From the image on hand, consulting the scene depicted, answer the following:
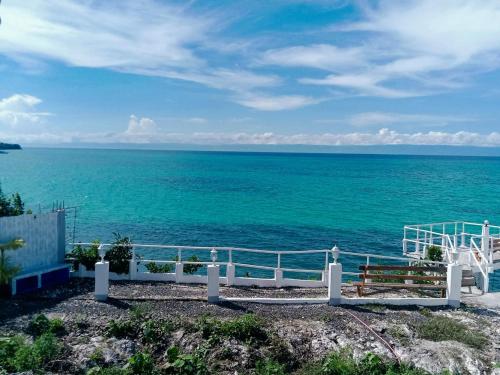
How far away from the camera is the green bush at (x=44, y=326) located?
10.2 metres

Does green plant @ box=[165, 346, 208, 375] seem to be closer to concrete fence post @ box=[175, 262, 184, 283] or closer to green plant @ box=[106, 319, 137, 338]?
green plant @ box=[106, 319, 137, 338]

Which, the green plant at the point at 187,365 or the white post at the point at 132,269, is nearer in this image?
the green plant at the point at 187,365

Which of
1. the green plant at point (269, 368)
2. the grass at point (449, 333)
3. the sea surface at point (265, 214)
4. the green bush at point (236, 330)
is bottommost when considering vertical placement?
the sea surface at point (265, 214)

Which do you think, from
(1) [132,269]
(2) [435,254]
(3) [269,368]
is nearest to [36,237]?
(1) [132,269]

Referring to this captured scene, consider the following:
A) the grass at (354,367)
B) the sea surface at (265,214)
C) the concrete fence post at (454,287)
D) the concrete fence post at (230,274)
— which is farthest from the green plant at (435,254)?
the grass at (354,367)

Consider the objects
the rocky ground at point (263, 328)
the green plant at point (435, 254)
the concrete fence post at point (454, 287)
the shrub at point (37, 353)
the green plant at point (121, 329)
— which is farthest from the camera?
the green plant at point (435, 254)

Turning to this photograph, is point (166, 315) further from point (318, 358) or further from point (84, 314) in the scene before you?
point (318, 358)

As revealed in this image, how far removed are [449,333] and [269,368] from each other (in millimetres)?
5204

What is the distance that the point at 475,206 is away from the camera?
63.3 metres

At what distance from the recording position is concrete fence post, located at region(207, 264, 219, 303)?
40.6 ft

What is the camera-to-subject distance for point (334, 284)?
12.8 m

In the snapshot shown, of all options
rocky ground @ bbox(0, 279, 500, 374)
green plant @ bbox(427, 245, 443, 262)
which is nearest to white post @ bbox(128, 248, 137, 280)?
rocky ground @ bbox(0, 279, 500, 374)

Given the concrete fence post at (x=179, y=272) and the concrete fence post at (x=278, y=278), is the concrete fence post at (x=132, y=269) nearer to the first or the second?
the concrete fence post at (x=179, y=272)

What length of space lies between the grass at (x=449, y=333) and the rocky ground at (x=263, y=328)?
30 millimetres
